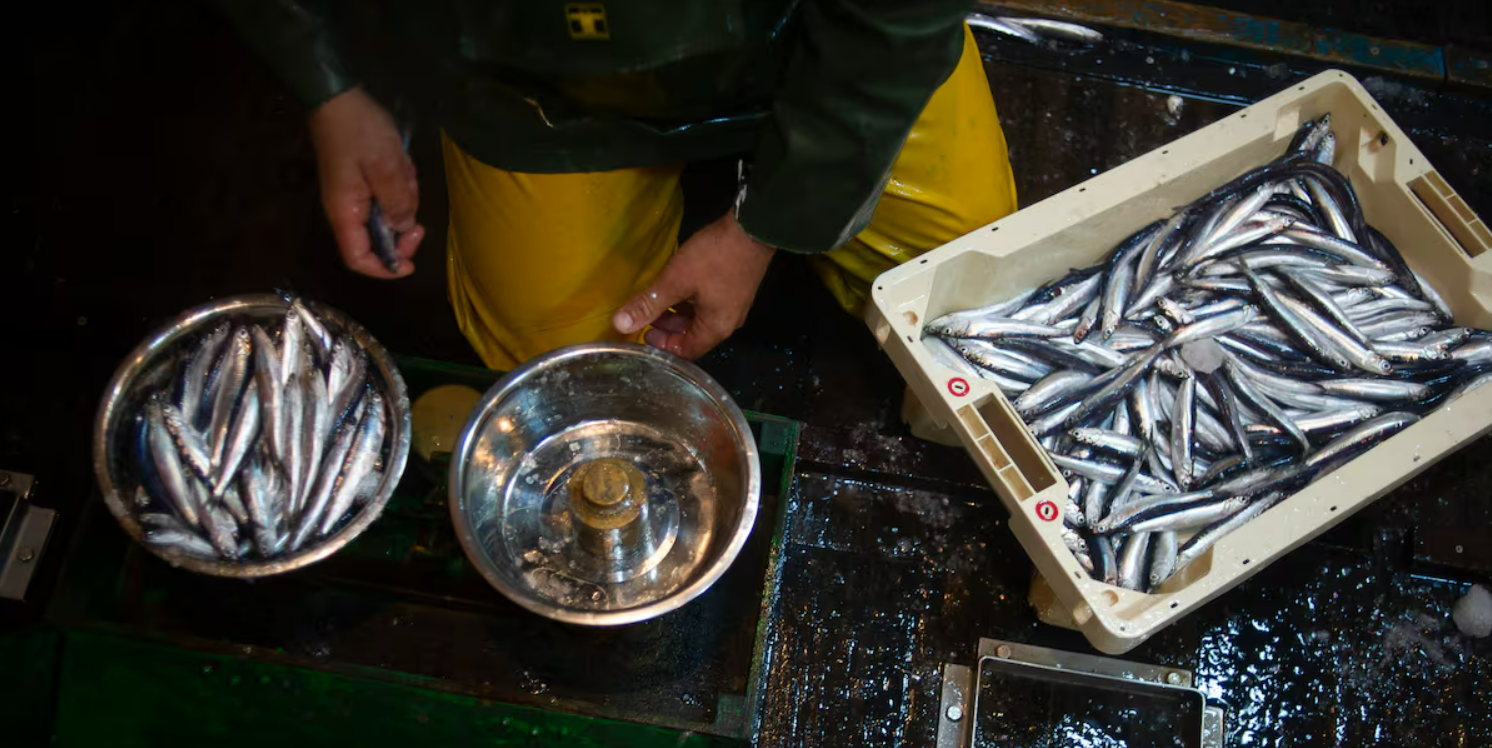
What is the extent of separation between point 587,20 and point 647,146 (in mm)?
521

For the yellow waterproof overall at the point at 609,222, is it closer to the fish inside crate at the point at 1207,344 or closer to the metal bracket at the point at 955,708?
the fish inside crate at the point at 1207,344

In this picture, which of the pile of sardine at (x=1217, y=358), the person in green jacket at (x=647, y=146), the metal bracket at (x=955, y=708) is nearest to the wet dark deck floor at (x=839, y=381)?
the metal bracket at (x=955, y=708)

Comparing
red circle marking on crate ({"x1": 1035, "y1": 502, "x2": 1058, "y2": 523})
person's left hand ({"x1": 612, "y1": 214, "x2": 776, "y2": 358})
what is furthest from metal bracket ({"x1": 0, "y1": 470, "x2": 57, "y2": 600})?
red circle marking on crate ({"x1": 1035, "y1": 502, "x2": 1058, "y2": 523})

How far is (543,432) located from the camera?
251 centimetres

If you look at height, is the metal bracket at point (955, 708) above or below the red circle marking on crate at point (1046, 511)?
below

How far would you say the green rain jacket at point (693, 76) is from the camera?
186cm

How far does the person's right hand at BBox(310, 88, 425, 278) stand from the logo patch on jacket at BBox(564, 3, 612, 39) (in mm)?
431

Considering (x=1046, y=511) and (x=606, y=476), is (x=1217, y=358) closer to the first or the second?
(x=1046, y=511)

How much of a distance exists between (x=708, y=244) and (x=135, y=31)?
2326 millimetres

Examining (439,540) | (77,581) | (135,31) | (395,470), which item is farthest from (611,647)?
(135,31)

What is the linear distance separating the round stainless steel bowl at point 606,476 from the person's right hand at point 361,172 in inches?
15.9

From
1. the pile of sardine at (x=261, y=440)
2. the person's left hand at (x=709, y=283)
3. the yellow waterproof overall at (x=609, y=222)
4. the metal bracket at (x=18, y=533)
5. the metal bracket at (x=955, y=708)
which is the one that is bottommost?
the metal bracket at (x=955, y=708)

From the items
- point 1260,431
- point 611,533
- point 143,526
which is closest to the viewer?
point 143,526

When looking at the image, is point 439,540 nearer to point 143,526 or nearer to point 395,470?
point 395,470
